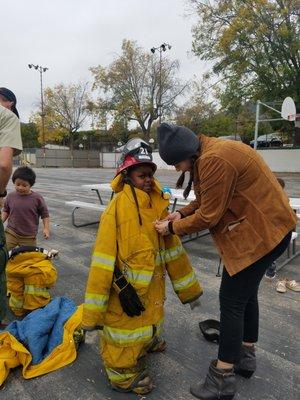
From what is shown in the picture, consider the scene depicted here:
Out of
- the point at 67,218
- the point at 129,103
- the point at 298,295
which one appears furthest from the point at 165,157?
the point at 129,103

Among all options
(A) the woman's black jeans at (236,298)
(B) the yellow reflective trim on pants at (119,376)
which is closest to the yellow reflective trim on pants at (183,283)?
(A) the woman's black jeans at (236,298)

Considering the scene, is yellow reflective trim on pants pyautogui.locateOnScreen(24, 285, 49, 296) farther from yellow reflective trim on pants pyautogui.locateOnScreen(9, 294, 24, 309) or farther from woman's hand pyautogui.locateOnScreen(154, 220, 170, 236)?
woman's hand pyautogui.locateOnScreen(154, 220, 170, 236)

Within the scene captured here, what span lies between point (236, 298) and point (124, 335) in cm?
71

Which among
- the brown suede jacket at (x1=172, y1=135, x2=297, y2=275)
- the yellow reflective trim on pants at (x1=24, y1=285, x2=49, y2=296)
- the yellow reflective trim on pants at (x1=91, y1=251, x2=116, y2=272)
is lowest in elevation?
the yellow reflective trim on pants at (x1=24, y1=285, x2=49, y2=296)

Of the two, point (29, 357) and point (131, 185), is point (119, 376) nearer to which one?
point (29, 357)

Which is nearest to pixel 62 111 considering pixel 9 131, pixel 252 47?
pixel 252 47

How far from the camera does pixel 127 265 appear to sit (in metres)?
2.18

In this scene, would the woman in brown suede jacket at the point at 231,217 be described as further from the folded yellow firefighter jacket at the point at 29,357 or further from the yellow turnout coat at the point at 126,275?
Result: the folded yellow firefighter jacket at the point at 29,357

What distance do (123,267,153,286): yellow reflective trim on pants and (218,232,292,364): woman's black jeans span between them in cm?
47

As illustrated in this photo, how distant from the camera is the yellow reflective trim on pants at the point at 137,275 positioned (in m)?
2.18

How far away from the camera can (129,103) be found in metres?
39.8

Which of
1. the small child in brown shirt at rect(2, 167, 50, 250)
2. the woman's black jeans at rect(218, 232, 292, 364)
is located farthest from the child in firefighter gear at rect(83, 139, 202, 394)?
the small child in brown shirt at rect(2, 167, 50, 250)

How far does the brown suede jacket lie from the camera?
1946 mm

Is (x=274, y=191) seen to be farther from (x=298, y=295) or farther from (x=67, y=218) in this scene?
(x=67, y=218)
